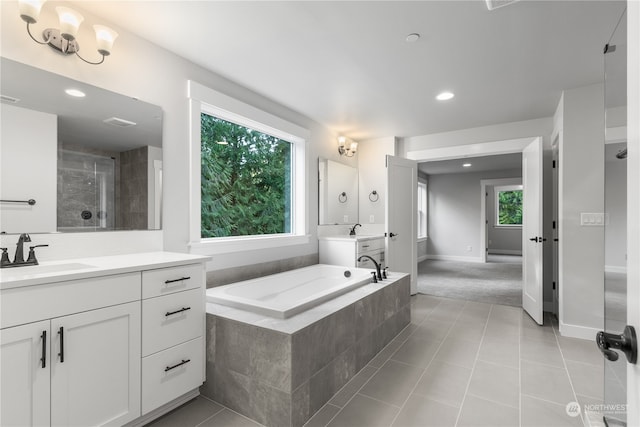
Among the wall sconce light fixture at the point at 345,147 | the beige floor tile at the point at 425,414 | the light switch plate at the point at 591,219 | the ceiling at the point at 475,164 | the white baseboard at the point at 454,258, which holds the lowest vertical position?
the beige floor tile at the point at 425,414

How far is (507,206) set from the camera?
30.8 feet

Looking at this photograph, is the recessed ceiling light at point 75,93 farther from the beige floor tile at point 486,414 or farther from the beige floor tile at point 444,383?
the beige floor tile at point 486,414

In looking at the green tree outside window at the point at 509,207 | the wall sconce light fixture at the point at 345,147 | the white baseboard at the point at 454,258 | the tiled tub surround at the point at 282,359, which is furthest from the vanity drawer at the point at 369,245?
the green tree outside window at the point at 509,207

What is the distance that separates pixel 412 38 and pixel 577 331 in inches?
124

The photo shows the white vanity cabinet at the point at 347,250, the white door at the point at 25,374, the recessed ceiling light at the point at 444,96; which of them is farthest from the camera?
the white vanity cabinet at the point at 347,250

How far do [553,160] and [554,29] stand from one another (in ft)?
7.14

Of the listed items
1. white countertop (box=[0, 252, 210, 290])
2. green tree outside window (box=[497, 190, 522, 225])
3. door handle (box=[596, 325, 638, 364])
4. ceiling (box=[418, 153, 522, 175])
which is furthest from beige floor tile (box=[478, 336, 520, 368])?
green tree outside window (box=[497, 190, 522, 225])

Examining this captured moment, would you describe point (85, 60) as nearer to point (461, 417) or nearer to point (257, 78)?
point (257, 78)

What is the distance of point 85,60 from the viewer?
1859mm

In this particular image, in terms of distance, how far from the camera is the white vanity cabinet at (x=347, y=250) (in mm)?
3801

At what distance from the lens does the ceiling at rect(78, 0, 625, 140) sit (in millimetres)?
1874

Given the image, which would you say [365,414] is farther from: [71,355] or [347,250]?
[347,250]

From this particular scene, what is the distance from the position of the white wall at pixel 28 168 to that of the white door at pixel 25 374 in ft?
2.31

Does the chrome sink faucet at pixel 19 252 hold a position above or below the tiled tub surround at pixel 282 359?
above
